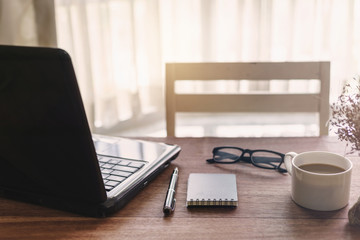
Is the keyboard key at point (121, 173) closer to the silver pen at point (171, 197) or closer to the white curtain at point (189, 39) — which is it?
the silver pen at point (171, 197)

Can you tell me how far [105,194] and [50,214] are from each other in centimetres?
12

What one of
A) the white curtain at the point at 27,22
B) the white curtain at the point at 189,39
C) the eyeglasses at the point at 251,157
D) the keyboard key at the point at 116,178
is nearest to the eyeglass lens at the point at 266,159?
the eyeglasses at the point at 251,157

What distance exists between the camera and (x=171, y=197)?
2.98 ft

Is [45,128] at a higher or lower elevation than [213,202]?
higher

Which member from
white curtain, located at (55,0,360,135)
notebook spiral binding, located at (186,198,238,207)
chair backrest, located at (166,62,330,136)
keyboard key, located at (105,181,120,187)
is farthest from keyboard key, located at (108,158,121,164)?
white curtain, located at (55,0,360,135)

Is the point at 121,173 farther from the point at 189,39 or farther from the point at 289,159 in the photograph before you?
the point at 189,39

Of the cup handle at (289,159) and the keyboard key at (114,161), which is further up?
the cup handle at (289,159)

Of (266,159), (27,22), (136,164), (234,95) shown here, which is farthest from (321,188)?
(27,22)

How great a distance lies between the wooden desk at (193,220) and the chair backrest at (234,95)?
513 mm

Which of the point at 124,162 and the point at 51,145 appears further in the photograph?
the point at 124,162

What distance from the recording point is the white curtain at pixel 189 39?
115 inches

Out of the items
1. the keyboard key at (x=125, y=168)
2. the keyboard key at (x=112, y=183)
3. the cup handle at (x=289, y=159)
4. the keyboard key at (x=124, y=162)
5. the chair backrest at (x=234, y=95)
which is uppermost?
the chair backrest at (x=234, y=95)

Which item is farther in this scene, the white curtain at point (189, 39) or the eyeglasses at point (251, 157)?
the white curtain at point (189, 39)

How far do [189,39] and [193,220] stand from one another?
2347 millimetres
